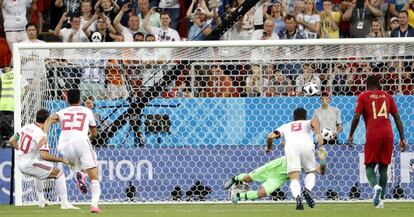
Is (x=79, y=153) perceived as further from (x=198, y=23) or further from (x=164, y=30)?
(x=198, y=23)

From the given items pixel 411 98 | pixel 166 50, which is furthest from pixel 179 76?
pixel 411 98

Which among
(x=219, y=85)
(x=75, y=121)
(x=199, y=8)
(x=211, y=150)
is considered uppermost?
(x=199, y=8)

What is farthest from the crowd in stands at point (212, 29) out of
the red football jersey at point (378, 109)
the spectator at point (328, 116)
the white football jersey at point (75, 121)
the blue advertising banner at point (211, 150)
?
the white football jersey at point (75, 121)

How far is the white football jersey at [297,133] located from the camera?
18.5 metres

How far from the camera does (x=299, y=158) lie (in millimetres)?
18609

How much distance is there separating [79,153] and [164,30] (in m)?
7.77

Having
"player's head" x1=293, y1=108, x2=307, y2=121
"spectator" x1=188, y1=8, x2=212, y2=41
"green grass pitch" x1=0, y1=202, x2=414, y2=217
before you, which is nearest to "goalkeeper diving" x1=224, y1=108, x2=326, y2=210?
"player's head" x1=293, y1=108, x2=307, y2=121

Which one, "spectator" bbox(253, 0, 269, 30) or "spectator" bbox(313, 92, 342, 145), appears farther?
"spectator" bbox(253, 0, 269, 30)

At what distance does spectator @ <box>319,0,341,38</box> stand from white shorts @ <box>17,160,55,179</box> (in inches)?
302

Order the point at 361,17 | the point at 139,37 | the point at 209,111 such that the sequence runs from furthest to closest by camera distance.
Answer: the point at 361,17, the point at 139,37, the point at 209,111

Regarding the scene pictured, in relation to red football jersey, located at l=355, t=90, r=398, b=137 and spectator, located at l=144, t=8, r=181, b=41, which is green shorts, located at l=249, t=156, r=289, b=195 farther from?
spectator, located at l=144, t=8, r=181, b=41

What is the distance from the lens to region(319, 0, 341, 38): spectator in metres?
24.8

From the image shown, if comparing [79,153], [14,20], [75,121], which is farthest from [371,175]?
[14,20]

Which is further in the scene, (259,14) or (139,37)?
(259,14)
